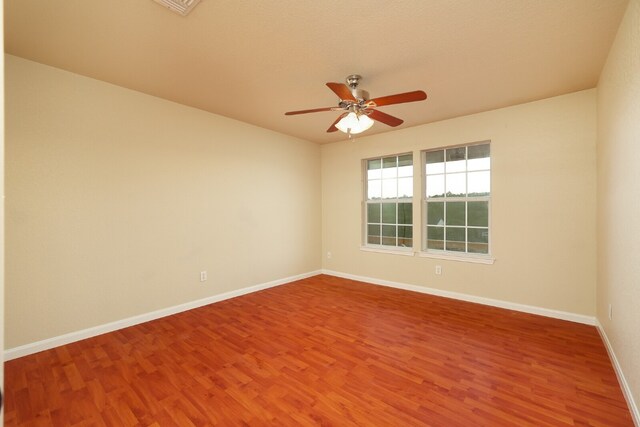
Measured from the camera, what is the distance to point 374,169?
512 centimetres

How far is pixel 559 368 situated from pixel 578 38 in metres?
2.58

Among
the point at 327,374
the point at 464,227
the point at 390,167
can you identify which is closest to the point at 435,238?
the point at 464,227

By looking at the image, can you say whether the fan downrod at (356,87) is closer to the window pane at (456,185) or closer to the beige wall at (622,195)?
the beige wall at (622,195)

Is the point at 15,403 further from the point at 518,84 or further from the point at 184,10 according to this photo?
the point at 518,84

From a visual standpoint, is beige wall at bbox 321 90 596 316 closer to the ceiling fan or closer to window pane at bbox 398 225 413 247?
window pane at bbox 398 225 413 247

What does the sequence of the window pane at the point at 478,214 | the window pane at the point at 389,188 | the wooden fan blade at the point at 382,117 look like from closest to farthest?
the wooden fan blade at the point at 382,117 < the window pane at the point at 478,214 < the window pane at the point at 389,188

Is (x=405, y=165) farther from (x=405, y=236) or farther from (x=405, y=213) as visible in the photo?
(x=405, y=236)

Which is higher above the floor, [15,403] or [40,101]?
[40,101]

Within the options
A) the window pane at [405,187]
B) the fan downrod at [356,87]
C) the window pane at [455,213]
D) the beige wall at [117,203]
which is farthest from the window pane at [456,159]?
the beige wall at [117,203]

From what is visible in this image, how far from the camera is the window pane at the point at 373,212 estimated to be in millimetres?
5090

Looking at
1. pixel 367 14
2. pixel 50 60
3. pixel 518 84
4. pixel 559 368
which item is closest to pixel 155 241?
pixel 50 60

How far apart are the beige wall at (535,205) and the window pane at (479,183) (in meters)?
0.14

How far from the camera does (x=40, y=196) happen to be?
2.60 m

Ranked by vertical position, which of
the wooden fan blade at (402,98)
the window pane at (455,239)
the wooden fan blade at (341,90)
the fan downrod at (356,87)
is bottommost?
the window pane at (455,239)
